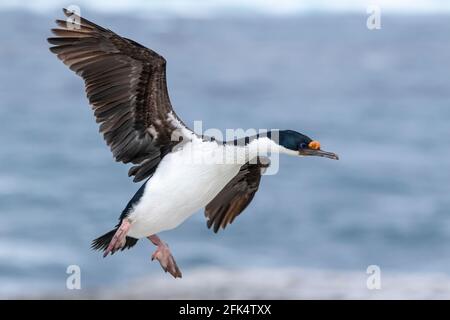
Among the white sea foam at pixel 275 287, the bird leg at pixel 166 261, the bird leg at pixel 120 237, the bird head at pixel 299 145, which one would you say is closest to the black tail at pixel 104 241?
the bird leg at pixel 166 261

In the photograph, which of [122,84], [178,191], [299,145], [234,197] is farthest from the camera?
[234,197]

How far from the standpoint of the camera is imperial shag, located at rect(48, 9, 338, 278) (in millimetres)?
11938

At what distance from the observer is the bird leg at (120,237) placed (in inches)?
465

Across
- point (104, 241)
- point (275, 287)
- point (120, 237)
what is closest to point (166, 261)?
point (104, 241)

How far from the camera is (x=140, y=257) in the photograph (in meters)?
31.2

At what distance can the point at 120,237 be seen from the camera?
39.3ft

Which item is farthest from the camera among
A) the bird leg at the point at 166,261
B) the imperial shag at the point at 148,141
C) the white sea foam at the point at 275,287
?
the white sea foam at the point at 275,287

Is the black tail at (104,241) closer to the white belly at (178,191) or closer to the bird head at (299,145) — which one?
the white belly at (178,191)

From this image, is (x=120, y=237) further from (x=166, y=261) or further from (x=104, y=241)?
(x=166, y=261)

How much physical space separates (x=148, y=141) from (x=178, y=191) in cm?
85

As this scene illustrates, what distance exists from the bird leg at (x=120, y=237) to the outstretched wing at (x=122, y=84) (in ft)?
2.45

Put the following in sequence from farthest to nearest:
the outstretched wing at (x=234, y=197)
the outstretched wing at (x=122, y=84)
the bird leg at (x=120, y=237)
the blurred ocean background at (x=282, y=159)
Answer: the blurred ocean background at (x=282, y=159)
the outstretched wing at (x=234, y=197)
the outstretched wing at (x=122, y=84)
the bird leg at (x=120, y=237)

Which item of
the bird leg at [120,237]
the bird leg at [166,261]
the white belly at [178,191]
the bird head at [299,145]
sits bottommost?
the bird leg at [166,261]

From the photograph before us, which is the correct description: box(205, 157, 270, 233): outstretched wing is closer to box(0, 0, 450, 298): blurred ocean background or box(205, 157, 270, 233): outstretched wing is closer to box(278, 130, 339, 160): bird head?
box(278, 130, 339, 160): bird head
